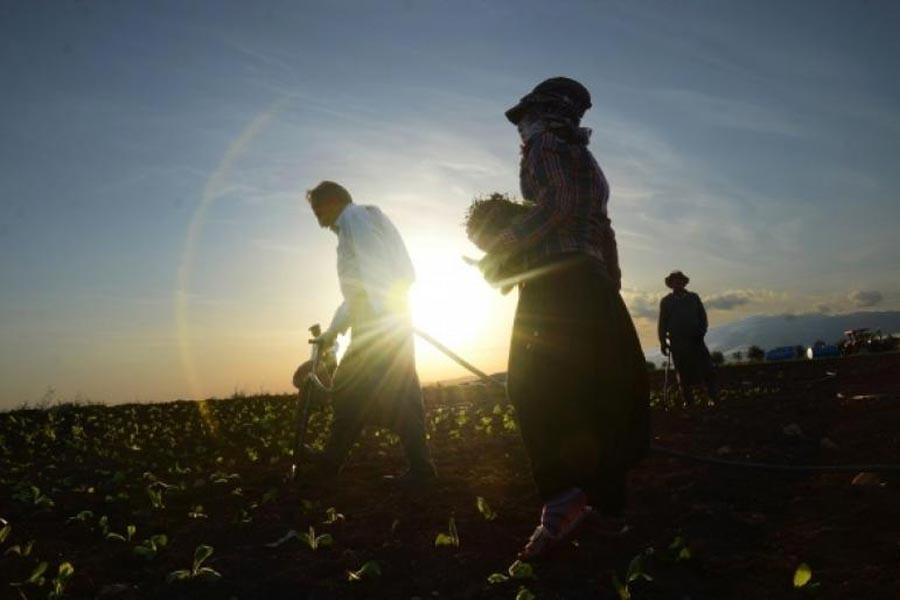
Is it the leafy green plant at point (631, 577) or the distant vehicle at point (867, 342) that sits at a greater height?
the distant vehicle at point (867, 342)

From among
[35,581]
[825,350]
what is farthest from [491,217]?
[825,350]

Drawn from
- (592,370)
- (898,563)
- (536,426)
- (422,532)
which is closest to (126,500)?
(422,532)

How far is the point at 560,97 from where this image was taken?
4.46m

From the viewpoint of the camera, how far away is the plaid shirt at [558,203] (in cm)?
420

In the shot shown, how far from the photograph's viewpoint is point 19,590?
429 cm

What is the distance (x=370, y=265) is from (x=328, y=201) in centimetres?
85

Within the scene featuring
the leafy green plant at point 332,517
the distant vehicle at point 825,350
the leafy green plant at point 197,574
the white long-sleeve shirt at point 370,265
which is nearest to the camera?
the leafy green plant at point 197,574

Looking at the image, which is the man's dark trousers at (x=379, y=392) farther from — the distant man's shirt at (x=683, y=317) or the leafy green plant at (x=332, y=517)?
the distant man's shirt at (x=683, y=317)

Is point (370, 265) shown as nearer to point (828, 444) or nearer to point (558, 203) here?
point (558, 203)

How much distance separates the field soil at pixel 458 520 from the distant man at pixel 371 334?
564 millimetres

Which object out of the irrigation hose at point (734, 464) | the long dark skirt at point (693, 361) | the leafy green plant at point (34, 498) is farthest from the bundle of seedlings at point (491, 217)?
the long dark skirt at point (693, 361)

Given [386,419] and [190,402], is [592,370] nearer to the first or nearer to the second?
[386,419]

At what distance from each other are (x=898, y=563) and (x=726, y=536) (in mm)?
1152

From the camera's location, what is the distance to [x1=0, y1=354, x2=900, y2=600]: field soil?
4.17m
